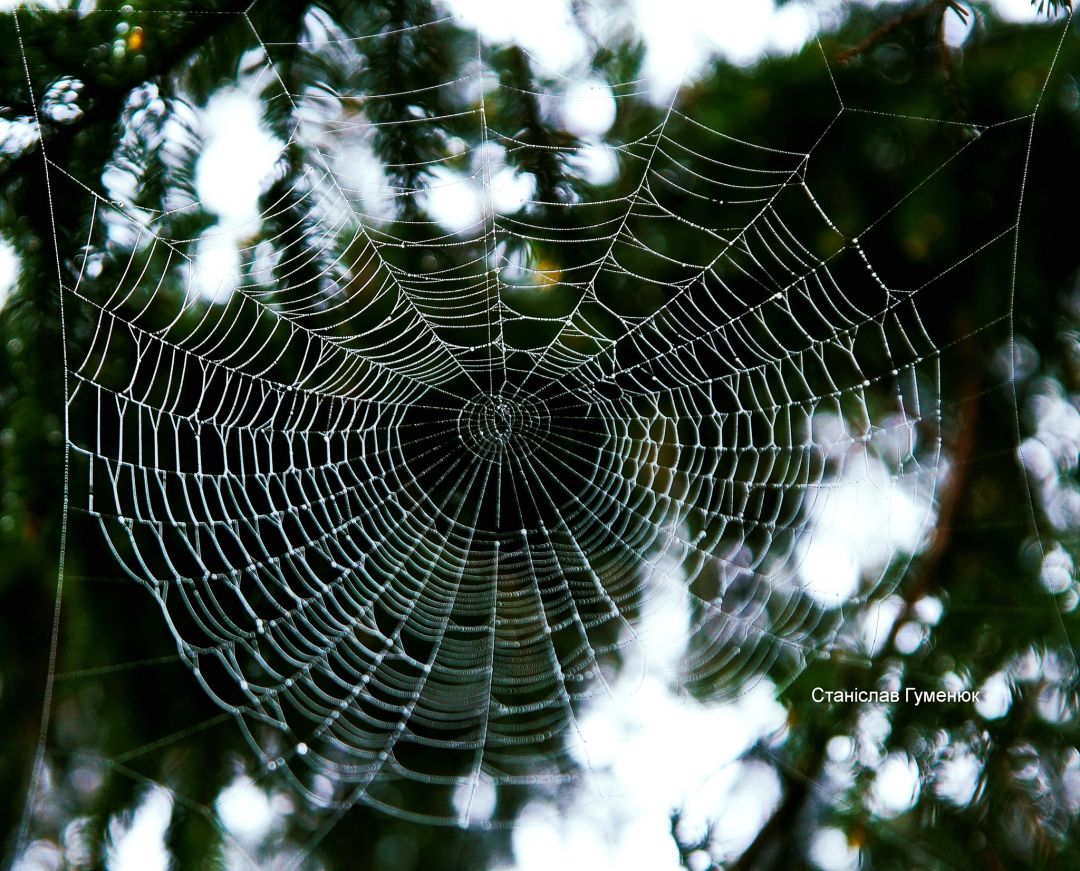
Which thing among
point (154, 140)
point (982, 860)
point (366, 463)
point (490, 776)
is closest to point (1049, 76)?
point (982, 860)

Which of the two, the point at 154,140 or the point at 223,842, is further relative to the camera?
the point at 223,842

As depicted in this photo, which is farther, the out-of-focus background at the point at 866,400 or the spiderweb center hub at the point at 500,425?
the spiderweb center hub at the point at 500,425

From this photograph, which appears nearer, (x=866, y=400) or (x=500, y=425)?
(x=866, y=400)

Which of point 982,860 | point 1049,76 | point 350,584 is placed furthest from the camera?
point 350,584

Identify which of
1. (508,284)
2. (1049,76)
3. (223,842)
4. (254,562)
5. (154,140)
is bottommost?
(223,842)

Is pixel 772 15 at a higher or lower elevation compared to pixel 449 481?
higher

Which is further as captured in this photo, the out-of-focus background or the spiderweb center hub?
the spiderweb center hub

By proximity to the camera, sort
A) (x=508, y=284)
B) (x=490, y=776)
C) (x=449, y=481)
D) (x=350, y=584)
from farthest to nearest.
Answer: (x=449, y=481) < (x=350, y=584) < (x=508, y=284) < (x=490, y=776)

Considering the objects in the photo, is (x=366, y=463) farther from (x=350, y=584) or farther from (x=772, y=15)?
(x=772, y=15)
